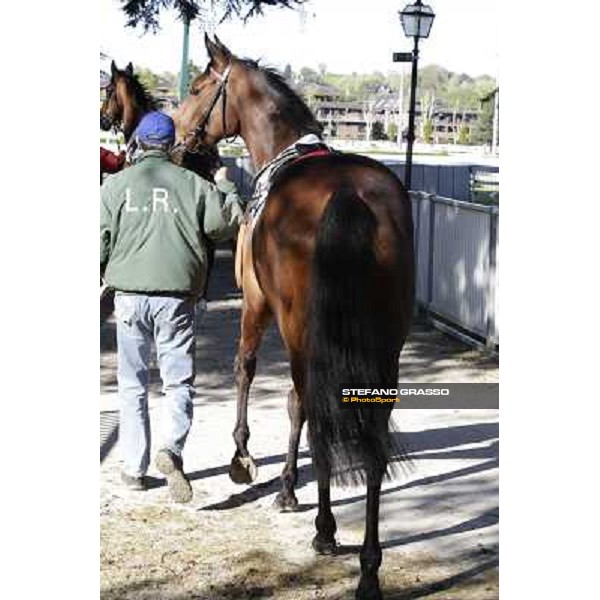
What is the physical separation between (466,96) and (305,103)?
890 millimetres

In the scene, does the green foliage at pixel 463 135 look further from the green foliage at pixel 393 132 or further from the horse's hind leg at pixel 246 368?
the horse's hind leg at pixel 246 368

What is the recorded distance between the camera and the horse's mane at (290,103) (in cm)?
589

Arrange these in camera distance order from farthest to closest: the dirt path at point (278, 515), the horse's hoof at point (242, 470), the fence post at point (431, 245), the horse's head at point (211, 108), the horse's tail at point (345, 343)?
the fence post at point (431, 245) < the horse's hoof at point (242, 470) < the horse's head at point (211, 108) < the dirt path at point (278, 515) < the horse's tail at point (345, 343)

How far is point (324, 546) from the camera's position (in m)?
5.18

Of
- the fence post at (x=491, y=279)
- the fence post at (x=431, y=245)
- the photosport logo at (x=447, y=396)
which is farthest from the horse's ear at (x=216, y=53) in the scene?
the fence post at (x=431, y=245)

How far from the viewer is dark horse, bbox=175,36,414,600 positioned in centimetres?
475

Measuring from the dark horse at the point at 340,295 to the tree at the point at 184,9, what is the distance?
0.45ft

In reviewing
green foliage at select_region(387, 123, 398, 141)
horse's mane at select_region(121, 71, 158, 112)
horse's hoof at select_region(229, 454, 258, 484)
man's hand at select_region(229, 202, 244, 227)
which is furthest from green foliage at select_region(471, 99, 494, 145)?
horse's hoof at select_region(229, 454, 258, 484)

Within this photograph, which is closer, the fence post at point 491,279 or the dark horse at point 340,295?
the dark horse at point 340,295

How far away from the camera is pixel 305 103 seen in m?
5.90

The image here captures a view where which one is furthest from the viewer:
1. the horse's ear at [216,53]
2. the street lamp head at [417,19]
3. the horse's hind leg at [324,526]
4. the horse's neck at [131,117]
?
the horse's neck at [131,117]

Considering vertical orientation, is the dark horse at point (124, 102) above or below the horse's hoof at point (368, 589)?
above

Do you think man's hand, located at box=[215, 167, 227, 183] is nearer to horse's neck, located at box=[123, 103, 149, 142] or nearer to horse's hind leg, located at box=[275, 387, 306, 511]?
horse's neck, located at box=[123, 103, 149, 142]
